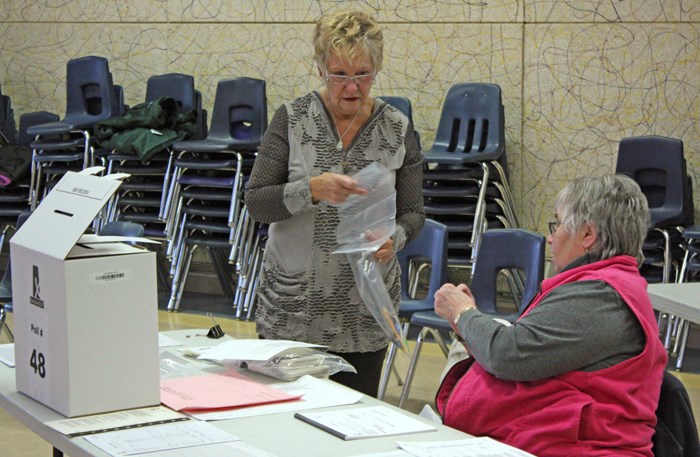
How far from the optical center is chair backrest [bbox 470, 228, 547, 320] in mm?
4566

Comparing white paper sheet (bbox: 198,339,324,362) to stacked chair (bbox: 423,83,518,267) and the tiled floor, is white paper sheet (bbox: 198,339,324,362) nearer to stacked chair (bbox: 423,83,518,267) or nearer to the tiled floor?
the tiled floor

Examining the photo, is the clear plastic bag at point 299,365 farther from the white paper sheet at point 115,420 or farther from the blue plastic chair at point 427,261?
the blue plastic chair at point 427,261

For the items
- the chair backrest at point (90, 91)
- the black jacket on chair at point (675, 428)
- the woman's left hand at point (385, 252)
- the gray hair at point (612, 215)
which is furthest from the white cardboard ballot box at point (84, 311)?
the chair backrest at point (90, 91)

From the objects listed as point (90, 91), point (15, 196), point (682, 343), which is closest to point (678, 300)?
point (682, 343)

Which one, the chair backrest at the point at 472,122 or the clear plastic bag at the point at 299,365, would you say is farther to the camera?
the chair backrest at the point at 472,122

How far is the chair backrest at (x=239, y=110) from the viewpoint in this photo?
664cm

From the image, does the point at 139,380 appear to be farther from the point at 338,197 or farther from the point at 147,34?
the point at 147,34

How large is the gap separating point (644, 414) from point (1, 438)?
2982 millimetres


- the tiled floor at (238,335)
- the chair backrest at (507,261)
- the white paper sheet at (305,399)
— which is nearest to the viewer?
the white paper sheet at (305,399)

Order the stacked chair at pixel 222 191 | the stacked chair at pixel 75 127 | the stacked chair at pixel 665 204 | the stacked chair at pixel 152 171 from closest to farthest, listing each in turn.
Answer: the stacked chair at pixel 665 204
the stacked chair at pixel 222 191
the stacked chair at pixel 152 171
the stacked chair at pixel 75 127

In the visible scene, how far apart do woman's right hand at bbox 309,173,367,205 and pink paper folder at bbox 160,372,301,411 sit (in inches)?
20.1

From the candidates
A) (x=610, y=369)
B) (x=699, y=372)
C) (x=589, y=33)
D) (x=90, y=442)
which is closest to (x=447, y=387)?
(x=610, y=369)

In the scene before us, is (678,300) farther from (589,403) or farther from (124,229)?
(124,229)

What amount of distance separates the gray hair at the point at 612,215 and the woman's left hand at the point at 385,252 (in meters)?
0.56
